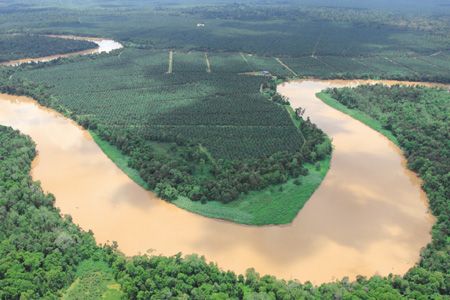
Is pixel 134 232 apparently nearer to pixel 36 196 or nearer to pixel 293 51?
pixel 36 196

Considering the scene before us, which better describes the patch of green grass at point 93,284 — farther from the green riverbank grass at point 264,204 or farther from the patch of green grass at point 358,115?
the patch of green grass at point 358,115

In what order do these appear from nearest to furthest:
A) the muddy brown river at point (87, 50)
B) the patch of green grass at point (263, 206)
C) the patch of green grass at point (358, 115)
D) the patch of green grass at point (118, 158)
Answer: the patch of green grass at point (263, 206), the patch of green grass at point (118, 158), the patch of green grass at point (358, 115), the muddy brown river at point (87, 50)

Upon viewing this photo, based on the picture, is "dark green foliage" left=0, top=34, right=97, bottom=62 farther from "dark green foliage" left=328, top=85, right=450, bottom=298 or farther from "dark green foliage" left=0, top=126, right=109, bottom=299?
"dark green foliage" left=328, top=85, right=450, bottom=298

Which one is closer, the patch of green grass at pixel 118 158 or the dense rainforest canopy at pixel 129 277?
the dense rainforest canopy at pixel 129 277

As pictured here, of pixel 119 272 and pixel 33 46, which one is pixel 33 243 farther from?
pixel 33 46

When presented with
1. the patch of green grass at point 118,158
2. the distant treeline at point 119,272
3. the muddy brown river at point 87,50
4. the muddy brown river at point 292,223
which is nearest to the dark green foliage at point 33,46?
the muddy brown river at point 87,50

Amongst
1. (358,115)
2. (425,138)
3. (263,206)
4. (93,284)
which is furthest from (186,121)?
(93,284)

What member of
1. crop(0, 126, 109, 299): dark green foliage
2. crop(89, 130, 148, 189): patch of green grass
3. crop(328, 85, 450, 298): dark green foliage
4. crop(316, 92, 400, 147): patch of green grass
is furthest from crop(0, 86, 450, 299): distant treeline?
crop(316, 92, 400, 147): patch of green grass
